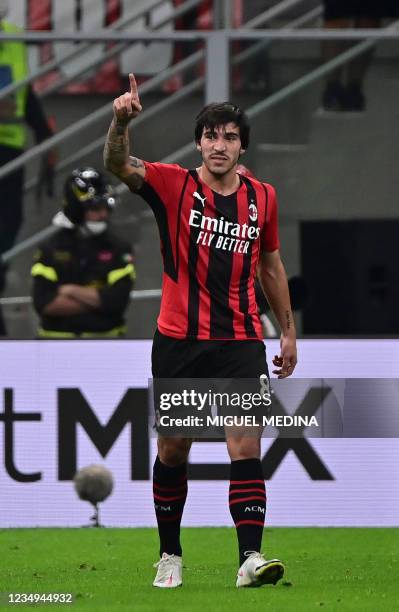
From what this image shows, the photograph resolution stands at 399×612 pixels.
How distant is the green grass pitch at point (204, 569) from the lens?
566 cm

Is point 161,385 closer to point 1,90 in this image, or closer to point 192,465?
point 192,465

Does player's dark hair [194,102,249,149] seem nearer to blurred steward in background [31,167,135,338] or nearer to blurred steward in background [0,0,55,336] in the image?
blurred steward in background [31,167,135,338]

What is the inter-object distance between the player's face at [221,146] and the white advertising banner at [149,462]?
3.04m

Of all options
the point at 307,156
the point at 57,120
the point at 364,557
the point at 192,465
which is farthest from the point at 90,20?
the point at 364,557

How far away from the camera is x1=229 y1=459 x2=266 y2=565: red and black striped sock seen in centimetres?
593

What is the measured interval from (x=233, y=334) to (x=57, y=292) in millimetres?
3603

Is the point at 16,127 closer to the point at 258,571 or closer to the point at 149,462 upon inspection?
the point at 149,462

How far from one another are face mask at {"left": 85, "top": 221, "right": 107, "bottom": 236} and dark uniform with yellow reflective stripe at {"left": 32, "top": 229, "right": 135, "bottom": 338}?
6 centimetres

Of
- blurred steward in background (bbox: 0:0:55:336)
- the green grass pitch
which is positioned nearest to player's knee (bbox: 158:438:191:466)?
the green grass pitch

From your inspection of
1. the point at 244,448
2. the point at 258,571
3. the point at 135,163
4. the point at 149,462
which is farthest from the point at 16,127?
the point at 258,571

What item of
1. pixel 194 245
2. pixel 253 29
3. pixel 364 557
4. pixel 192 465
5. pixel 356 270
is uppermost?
pixel 253 29

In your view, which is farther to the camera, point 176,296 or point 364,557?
point 364,557

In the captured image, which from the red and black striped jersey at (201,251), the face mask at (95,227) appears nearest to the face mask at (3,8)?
the face mask at (95,227)

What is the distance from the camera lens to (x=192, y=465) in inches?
354
